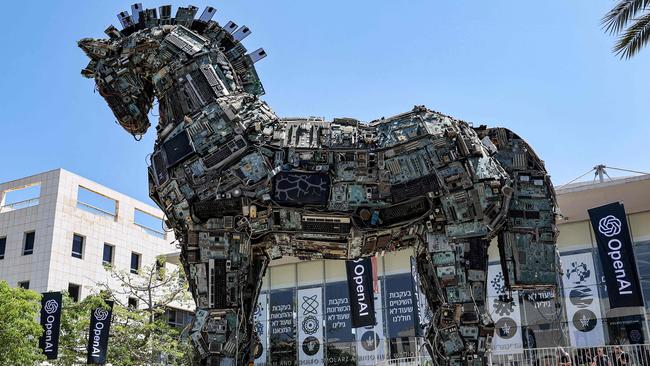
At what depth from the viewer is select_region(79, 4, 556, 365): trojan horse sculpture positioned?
6406 mm

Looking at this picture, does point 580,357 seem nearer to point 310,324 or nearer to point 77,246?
point 310,324

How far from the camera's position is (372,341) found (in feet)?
92.7

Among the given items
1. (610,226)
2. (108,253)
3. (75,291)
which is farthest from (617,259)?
(108,253)

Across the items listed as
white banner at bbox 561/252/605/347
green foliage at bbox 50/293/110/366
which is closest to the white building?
green foliage at bbox 50/293/110/366

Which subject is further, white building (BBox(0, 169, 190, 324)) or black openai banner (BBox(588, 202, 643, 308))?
white building (BBox(0, 169, 190, 324))

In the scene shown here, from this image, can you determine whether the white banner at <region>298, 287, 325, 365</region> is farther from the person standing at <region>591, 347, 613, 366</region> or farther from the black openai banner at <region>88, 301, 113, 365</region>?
the person standing at <region>591, 347, 613, 366</region>

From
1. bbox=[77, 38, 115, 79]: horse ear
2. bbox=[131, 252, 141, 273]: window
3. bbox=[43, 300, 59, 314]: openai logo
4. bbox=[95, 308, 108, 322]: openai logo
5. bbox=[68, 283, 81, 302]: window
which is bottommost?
bbox=[95, 308, 108, 322]: openai logo

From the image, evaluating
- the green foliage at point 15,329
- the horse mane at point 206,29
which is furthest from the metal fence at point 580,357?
the green foliage at point 15,329

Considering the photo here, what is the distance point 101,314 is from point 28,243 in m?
15.4

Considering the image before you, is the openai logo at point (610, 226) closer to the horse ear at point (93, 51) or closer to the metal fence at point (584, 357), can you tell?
the metal fence at point (584, 357)

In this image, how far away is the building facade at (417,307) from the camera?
24.3 m

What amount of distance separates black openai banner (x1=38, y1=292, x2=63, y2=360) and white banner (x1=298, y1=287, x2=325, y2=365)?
11381 mm

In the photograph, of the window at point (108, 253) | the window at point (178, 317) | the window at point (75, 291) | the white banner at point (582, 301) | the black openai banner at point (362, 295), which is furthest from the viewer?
the window at point (178, 317)

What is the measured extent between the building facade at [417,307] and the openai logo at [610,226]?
11.0 ft
